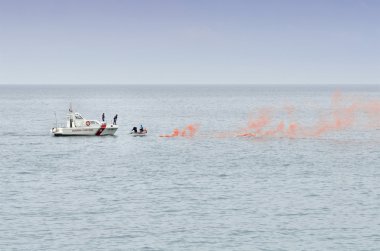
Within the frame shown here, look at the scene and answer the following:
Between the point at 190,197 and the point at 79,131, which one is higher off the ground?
the point at 79,131

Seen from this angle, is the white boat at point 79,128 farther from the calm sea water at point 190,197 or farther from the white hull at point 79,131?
the calm sea water at point 190,197

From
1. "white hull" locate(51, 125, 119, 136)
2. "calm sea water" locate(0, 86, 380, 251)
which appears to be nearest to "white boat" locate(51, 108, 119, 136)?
"white hull" locate(51, 125, 119, 136)

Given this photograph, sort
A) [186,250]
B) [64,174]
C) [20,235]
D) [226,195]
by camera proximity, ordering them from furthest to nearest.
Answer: [64,174], [226,195], [20,235], [186,250]

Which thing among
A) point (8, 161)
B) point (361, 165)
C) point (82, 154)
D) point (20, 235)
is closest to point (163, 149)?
point (82, 154)

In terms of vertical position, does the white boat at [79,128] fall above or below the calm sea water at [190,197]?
above

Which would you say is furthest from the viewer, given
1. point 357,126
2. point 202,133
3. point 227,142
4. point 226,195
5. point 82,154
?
point 357,126

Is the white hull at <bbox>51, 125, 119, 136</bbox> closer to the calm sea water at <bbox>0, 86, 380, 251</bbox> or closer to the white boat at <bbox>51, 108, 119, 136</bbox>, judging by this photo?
the white boat at <bbox>51, 108, 119, 136</bbox>

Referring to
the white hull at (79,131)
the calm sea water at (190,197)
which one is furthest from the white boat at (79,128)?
the calm sea water at (190,197)

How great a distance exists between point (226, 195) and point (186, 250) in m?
23.0

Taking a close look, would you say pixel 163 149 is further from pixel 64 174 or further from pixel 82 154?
pixel 64 174

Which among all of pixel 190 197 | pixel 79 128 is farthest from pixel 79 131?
pixel 190 197

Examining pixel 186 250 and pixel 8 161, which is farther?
pixel 8 161

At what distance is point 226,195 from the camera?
8356 centimetres

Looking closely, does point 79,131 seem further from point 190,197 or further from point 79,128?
point 190,197
